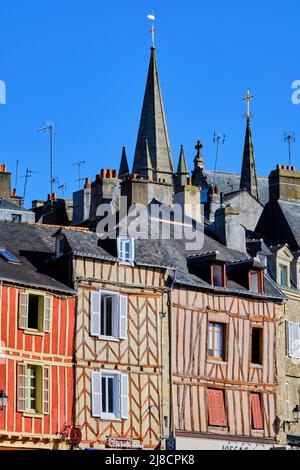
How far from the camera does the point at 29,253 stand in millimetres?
37094

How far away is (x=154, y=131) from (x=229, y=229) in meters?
49.0

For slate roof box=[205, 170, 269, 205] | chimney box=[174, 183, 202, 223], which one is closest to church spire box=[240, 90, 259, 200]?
slate roof box=[205, 170, 269, 205]

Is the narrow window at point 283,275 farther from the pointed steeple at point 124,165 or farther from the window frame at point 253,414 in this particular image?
the pointed steeple at point 124,165

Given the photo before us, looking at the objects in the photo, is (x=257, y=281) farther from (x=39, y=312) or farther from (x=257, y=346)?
(x=39, y=312)

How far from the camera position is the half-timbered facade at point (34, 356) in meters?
33.8

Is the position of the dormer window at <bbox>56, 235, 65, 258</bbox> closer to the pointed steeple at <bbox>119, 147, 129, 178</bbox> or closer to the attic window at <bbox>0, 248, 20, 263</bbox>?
the attic window at <bbox>0, 248, 20, 263</bbox>

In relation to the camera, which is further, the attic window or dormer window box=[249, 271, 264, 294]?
dormer window box=[249, 271, 264, 294]

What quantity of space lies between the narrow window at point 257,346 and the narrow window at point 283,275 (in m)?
2.92

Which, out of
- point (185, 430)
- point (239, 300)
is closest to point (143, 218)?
point (239, 300)

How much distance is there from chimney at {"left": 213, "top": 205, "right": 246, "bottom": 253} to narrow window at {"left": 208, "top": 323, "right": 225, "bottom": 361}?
4.32m

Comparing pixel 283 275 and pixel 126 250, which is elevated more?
pixel 283 275

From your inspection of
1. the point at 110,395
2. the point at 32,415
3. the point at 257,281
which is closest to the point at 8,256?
the point at 32,415

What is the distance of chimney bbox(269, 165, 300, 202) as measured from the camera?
49.8m

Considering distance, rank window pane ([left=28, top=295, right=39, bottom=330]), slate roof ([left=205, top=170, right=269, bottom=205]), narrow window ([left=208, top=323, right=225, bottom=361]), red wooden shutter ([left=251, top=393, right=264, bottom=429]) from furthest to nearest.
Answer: slate roof ([left=205, top=170, right=269, bottom=205]), red wooden shutter ([left=251, top=393, right=264, bottom=429]), narrow window ([left=208, top=323, right=225, bottom=361]), window pane ([left=28, top=295, right=39, bottom=330])
